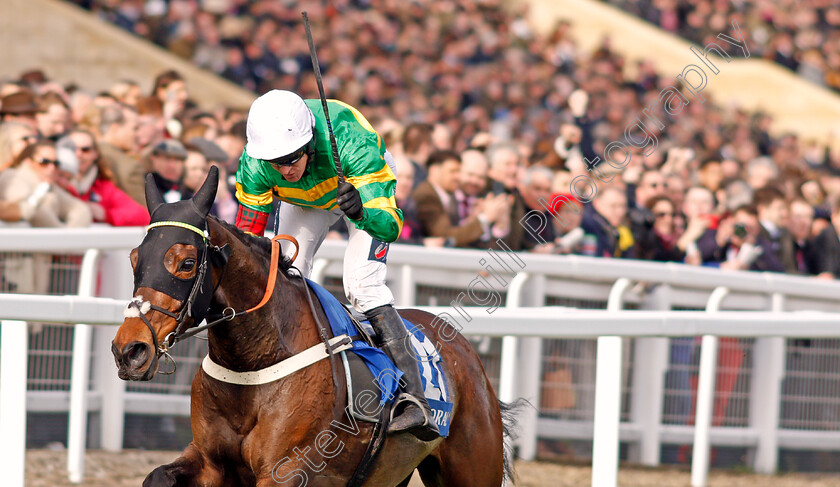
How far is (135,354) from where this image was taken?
340cm

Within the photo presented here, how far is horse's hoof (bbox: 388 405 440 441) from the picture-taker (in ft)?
13.7

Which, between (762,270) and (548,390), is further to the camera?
(762,270)

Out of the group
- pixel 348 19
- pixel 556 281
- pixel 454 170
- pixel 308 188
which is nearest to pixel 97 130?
pixel 454 170

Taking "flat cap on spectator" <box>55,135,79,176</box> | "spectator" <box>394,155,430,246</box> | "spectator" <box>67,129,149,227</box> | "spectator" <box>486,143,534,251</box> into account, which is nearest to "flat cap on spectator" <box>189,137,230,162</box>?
"spectator" <box>67,129,149,227</box>

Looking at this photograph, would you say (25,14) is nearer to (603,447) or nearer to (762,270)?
(762,270)

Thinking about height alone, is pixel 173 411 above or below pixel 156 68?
below

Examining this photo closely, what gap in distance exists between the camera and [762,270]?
28.9ft

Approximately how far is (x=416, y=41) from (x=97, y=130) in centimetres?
886

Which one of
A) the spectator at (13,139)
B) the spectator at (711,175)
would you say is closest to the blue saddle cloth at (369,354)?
the spectator at (13,139)

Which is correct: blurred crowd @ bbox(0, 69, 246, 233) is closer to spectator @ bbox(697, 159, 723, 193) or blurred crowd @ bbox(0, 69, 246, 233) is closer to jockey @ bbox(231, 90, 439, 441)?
jockey @ bbox(231, 90, 439, 441)

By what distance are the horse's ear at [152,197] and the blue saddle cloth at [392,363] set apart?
73cm

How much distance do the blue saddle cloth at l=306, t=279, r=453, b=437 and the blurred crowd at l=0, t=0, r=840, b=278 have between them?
7.01 ft

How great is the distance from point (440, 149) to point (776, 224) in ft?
9.17

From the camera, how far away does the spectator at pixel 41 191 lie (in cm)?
623
